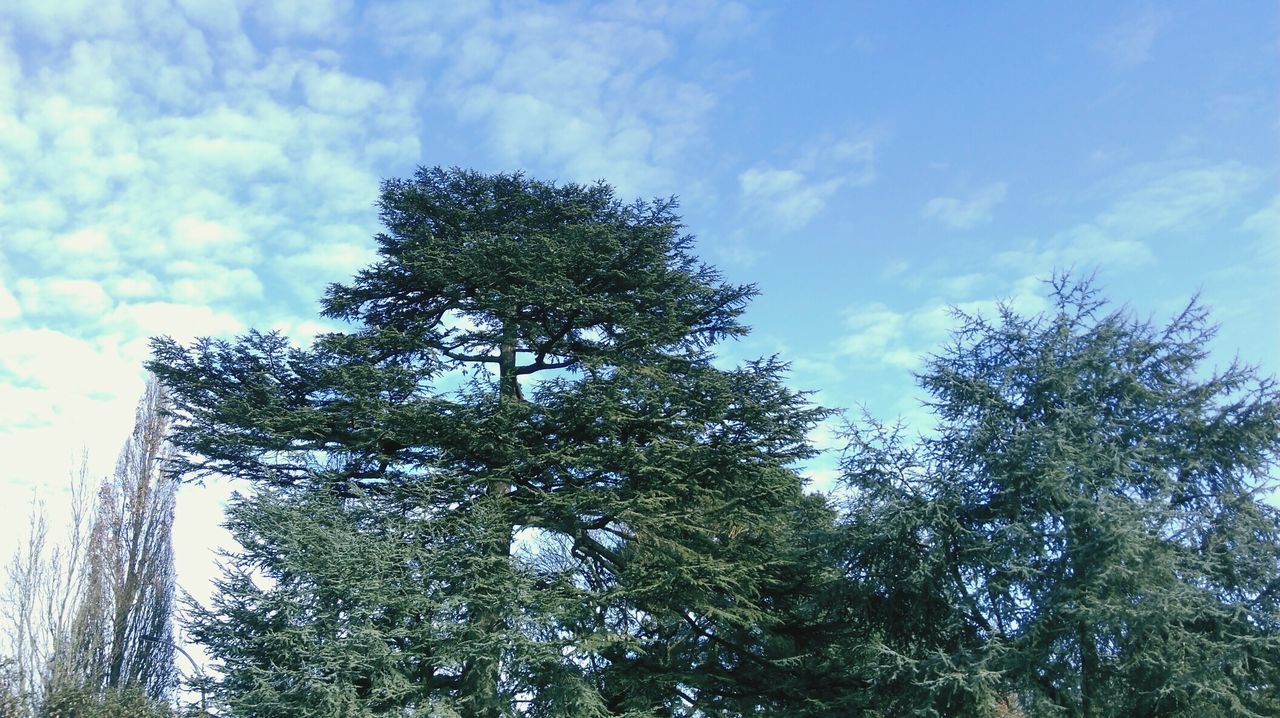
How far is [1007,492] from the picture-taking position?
481 inches

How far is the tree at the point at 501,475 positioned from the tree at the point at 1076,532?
9.82 feet

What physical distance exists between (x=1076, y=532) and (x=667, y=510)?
6525 mm

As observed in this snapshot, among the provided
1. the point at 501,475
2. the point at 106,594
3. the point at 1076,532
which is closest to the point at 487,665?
the point at 501,475

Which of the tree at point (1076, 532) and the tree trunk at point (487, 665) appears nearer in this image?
the tree at point (1076, 532)

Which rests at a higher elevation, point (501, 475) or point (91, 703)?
point (501, 475)

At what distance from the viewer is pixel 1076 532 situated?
11.4 meters

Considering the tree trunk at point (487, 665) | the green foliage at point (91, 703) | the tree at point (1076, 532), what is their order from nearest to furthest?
the tree at point (1076, 532) < the tree trunk at point (487, 665) < the green foliage at point (91, 703)

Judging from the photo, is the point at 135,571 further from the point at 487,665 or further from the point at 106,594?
the point at 487,665

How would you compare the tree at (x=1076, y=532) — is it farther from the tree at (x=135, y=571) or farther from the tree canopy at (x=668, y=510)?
the tree at (x=135, y=571)

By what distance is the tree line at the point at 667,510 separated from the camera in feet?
37.0

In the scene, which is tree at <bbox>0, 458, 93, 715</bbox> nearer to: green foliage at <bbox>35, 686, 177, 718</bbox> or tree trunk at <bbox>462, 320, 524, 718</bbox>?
green foliage at <bbox>35, 686, 177, 718</bbox>

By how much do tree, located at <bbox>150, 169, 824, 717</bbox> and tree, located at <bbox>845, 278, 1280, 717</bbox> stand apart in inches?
118

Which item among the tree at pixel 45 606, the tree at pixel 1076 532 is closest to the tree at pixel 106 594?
the tree at pixel 45 606

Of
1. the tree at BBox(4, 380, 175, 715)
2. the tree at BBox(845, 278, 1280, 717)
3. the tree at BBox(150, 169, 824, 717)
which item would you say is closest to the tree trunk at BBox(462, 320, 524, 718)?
the tree at BBox(150, 169, 824, 717)
